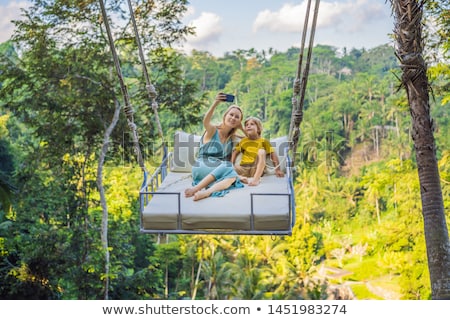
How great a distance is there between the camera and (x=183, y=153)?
10.6 feet

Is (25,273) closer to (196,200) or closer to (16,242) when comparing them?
(16,242)

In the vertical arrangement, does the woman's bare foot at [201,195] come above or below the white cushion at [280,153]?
below

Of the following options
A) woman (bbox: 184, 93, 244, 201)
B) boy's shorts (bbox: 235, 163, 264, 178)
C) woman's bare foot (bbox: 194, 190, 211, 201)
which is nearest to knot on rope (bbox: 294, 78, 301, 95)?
woman (bbox: 184, 93, 244, 201)

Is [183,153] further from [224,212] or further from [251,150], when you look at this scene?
[224,212]

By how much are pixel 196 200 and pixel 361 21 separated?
692 inches

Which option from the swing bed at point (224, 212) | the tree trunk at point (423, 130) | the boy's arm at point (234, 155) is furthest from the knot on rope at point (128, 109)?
the tree trunk at point (423, 130)

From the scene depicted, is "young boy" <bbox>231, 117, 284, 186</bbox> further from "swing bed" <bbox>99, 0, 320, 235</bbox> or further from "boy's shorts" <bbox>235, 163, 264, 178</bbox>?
"swing bed" <bbox>99, 0, 320, 235</bbox>

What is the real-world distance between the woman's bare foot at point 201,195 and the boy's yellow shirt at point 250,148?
38 cm

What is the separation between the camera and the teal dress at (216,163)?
285 cm

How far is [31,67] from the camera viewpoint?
938 centimetres

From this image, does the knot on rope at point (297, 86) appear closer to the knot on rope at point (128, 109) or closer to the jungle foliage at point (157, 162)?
the knot on rope at point (128, 109)

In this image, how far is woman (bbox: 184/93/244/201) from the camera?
9.16ft

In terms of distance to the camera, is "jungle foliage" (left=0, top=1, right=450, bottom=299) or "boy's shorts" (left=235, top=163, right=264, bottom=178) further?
"jungle foliage" (left=0, top=1, right=450, bottom=299)

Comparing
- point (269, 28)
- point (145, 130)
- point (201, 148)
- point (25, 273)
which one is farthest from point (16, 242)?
point (269, 28)
